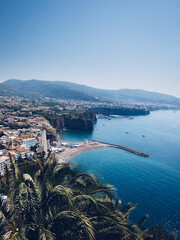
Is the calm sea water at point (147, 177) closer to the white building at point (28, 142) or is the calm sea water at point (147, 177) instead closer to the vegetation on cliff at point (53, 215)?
the vegetation on cliff at point (53, 215)

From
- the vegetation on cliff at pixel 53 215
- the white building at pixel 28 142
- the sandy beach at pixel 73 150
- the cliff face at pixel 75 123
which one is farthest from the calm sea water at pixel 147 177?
the cliff face at pixel 75 123

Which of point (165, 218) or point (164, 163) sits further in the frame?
point (164, 163)

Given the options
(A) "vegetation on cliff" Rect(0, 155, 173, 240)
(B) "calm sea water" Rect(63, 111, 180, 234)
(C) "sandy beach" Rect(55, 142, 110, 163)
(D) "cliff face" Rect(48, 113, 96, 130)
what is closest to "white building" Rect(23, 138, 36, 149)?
(C) "sandy beach" Rect(55, 142, 110, 163)

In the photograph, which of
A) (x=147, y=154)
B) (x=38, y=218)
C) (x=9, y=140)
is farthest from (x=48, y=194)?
(x=147, y=154)

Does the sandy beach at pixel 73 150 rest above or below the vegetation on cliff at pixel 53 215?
below

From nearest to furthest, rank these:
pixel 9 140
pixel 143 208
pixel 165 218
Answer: pixel 165 218 → pixel 143 208 → pixel 9 140

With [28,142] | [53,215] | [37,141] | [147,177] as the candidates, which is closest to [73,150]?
[37,141]

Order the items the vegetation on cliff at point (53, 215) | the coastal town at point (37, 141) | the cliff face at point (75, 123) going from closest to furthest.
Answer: the vegetation on cliff at point (53, 215) → the coastal town at point (37, 141) → the cliff face at point (75, 123)

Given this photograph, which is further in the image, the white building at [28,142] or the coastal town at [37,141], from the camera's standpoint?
the white building at [28,142]

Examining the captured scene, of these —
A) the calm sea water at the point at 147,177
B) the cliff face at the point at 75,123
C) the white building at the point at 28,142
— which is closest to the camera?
the calm sea water at the point at 147,177

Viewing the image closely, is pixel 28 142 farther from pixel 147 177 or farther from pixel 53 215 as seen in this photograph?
pixel 53 215

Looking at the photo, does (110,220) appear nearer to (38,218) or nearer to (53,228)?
(53,228)
